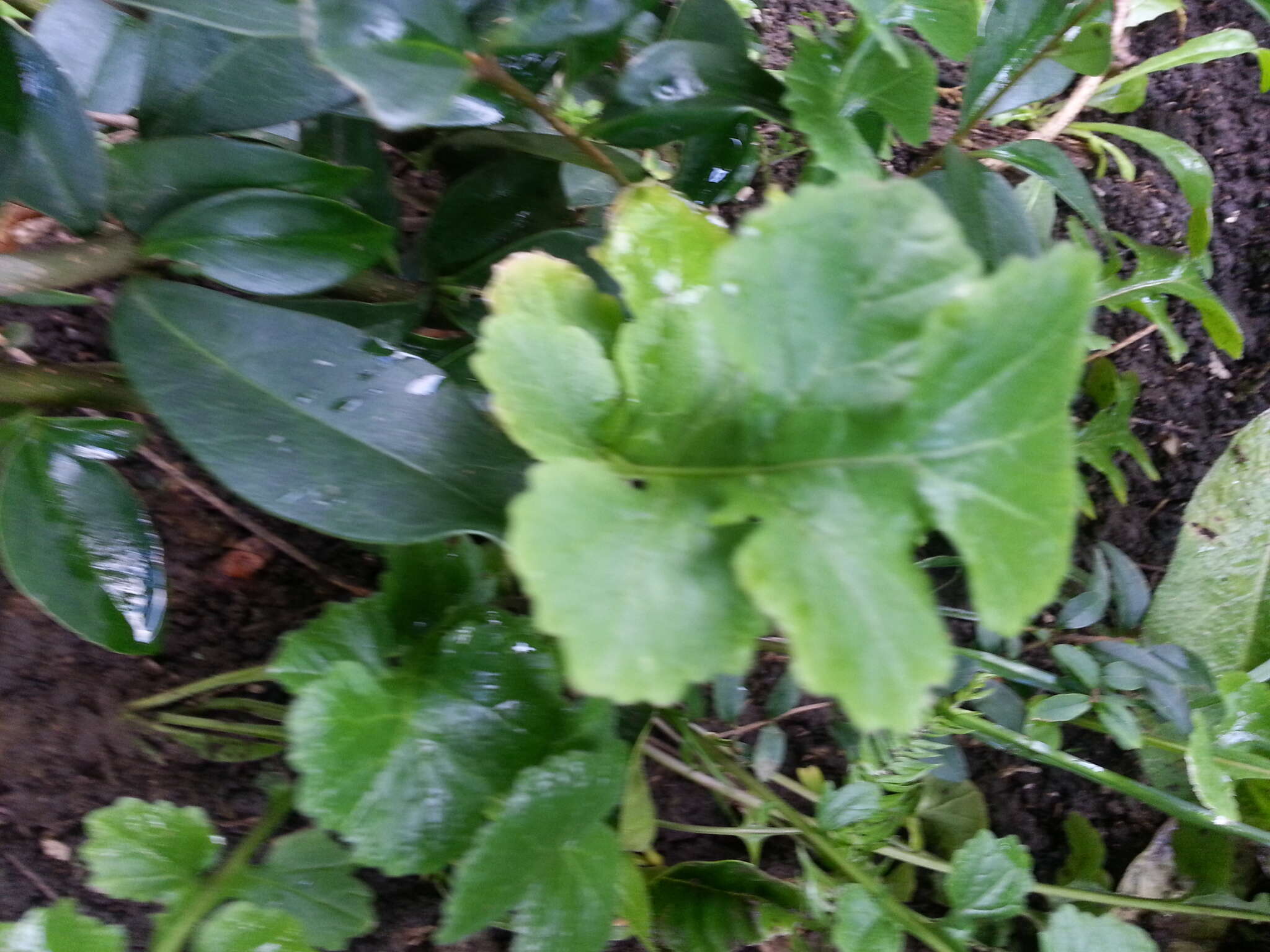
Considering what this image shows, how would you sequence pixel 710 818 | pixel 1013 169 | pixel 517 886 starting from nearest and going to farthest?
pixel 517 886 → pixel 710 818 → pixel 1013 169

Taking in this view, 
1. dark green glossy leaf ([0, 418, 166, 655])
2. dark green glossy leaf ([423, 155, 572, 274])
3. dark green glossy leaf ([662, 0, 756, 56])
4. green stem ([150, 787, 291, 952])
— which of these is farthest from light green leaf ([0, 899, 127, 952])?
dark green glossy leaf ([662, 0, 756, 56])

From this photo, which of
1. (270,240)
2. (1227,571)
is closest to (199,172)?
(270,240)

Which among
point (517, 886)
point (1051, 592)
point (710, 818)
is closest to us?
point (1051, 592)

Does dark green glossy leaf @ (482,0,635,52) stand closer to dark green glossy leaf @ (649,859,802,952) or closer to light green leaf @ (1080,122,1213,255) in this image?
light green leaf @ (1080,122,1213,255)

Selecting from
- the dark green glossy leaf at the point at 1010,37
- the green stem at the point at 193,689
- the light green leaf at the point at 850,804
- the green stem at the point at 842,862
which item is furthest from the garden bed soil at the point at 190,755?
the dark green glossy leaf at the point at 1010,37

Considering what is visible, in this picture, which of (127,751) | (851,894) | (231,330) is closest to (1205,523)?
(851,894)

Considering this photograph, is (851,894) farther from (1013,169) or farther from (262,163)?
(1013,169)

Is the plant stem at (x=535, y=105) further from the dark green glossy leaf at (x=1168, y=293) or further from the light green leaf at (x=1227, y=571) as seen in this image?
the light green leaf at (x=1227, y=571)

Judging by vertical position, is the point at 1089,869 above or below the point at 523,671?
below

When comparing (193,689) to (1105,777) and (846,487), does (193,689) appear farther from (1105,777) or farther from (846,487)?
(1105,777)
